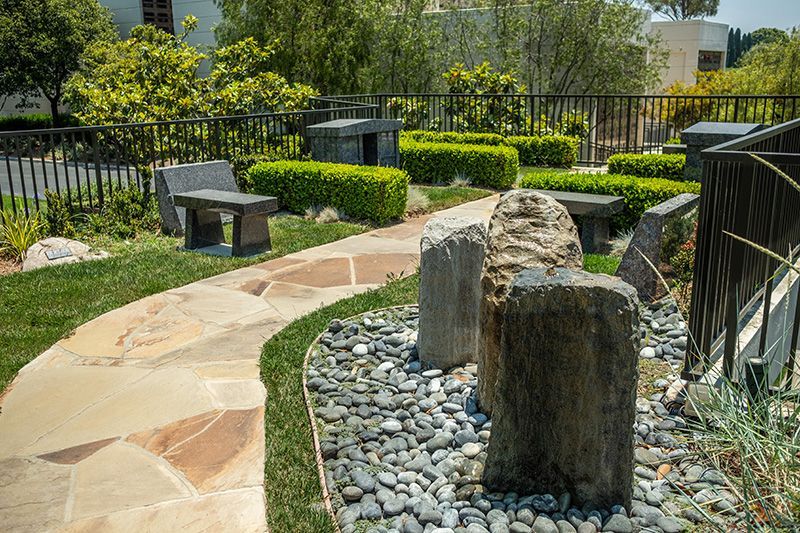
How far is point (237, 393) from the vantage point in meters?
4.87

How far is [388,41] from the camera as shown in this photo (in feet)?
79.2

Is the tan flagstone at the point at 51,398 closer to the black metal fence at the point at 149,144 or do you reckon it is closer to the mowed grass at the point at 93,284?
the mowed grass at the point at 93,284

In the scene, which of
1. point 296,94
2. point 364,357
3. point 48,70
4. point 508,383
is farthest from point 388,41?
point 508,383

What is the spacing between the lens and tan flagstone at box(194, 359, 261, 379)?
514 centimetres

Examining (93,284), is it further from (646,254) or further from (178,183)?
(646,254)

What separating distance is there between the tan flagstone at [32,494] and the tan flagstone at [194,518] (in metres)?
0.18

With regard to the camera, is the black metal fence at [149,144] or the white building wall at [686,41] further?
the white building wall at [686,41]

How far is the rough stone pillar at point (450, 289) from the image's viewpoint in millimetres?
4941

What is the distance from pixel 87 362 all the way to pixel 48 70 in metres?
27.4

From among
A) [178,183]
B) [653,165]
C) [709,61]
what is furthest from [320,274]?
[709,61]

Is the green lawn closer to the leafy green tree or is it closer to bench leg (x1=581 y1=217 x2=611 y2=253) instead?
bench leg (x1=581 y1=217 x2=611 y2=253)

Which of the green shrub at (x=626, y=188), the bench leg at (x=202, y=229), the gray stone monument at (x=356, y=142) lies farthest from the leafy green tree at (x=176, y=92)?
the green shrub at (x=626, y=188)

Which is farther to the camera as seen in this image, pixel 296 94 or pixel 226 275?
pixel 296 94

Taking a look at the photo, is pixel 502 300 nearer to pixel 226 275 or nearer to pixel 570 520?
pixel 570 520
